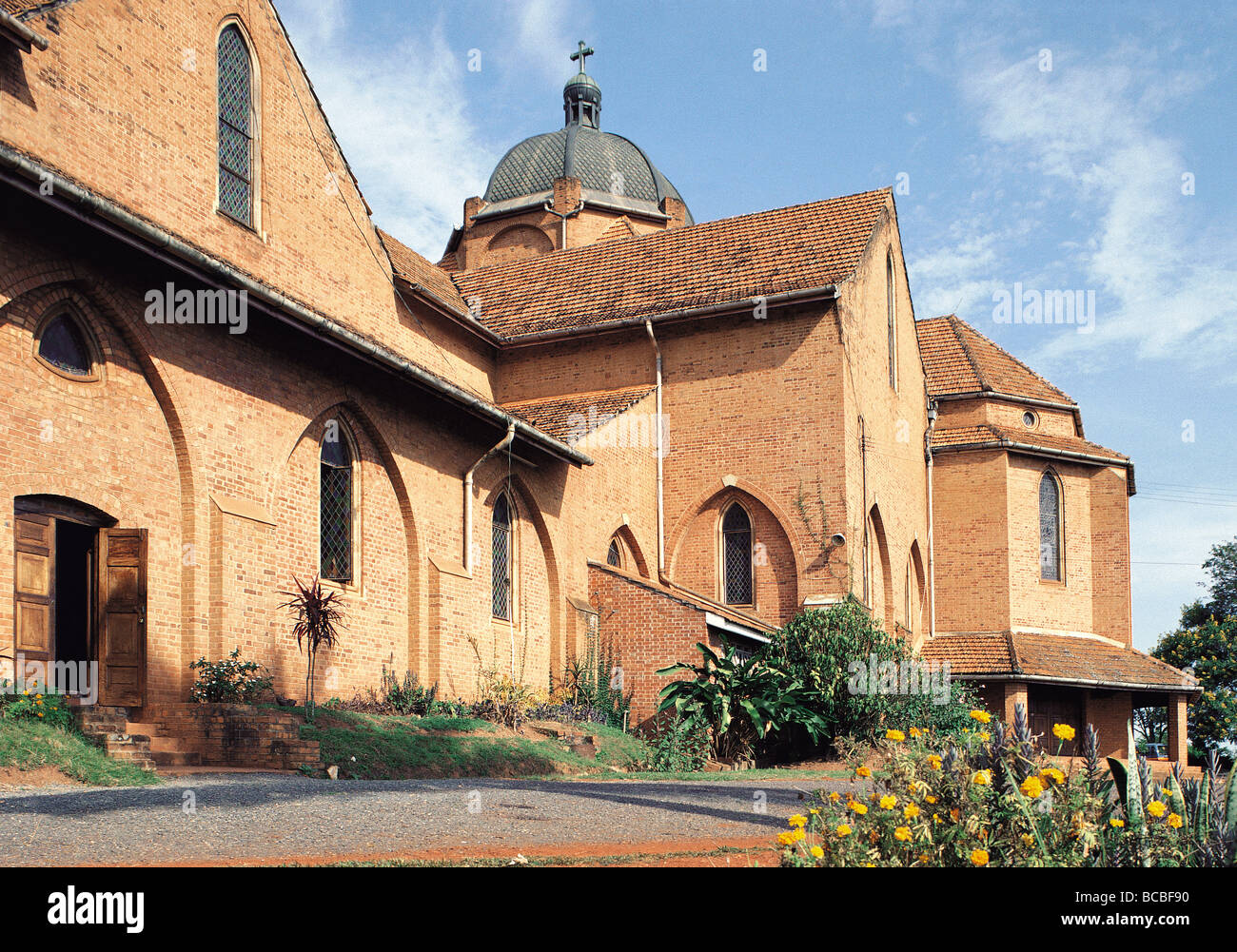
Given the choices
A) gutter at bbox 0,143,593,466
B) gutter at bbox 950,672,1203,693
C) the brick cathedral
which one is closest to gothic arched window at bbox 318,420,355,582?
the brick cathedral

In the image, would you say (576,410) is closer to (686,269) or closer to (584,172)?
(686,269)

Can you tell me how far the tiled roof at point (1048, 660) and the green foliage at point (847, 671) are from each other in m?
8.75

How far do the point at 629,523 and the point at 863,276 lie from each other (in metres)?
7.20

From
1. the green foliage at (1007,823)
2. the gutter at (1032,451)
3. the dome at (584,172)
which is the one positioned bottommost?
the green foliage at (1007,823)

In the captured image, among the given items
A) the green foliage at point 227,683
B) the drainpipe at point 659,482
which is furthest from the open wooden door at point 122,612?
the drainpipe at point 659,482

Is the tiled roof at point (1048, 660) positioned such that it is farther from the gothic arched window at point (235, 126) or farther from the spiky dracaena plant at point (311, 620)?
the gothic arched window at point (235, 126)

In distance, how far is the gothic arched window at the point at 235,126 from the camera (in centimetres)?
1642

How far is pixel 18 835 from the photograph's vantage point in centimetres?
655

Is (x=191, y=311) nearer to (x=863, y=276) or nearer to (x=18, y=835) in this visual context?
(x=18, y=835)

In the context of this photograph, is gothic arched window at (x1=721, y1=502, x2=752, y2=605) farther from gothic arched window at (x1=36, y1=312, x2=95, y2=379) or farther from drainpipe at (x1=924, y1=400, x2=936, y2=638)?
gothic arched window at (x1=36, y1=312, x2=95, y2=379)

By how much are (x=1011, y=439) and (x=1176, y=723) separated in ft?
25.7

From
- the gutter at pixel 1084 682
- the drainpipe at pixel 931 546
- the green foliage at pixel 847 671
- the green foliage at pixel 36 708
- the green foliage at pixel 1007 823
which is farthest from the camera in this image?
the drainpipe at pixel 931 546

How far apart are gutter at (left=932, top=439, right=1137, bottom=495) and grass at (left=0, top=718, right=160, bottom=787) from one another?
80.0ft
